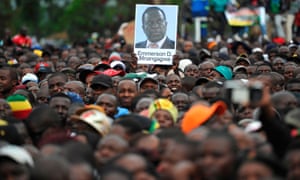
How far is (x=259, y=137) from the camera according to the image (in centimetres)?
826

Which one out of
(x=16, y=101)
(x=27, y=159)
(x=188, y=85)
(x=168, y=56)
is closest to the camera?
(x=27, y=159)

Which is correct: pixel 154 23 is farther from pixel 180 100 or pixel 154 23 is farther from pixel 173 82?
pixel 180 100

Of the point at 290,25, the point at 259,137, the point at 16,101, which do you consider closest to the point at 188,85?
the point at 16,101

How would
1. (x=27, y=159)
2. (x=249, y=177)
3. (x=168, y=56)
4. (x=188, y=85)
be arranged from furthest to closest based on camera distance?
(x=168, y=56) → (x=188, y=85) → (x=27, y=159) → (x=249, y=177)

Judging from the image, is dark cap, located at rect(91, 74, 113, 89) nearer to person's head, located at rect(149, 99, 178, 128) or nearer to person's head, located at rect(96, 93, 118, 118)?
person's head, located at rect(96, 93, 118, 118)

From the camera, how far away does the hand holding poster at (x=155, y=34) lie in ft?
50.9

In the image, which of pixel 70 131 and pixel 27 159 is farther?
pixel 70 131

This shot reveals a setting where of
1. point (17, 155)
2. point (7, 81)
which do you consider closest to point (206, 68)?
point (7, 81)

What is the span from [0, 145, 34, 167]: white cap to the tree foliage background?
3579 centimetres

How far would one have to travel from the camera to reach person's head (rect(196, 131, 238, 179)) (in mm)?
7227

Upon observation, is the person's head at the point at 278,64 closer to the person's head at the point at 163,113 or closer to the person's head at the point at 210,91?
the person's head at the point at 210,91

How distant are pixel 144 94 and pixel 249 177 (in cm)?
444

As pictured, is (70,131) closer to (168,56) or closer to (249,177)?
(249,177)

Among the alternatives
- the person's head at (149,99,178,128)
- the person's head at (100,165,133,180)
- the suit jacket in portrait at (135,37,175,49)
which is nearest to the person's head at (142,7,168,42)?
the suit jacket in portrait at (135,37,175,49)
